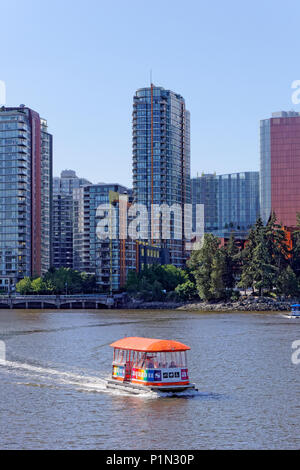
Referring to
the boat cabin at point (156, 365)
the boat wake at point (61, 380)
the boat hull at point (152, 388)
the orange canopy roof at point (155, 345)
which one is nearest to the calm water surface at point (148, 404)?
the boat wake at point (61, 380)

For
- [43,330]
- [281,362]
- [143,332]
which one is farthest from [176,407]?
[43,330]

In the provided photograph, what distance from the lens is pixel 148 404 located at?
57156mm

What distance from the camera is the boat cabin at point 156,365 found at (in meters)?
61.0

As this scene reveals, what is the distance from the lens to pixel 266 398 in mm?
60469

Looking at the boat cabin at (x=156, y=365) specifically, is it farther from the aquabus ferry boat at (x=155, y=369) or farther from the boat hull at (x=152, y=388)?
the boat hull at (x=152, y=388)

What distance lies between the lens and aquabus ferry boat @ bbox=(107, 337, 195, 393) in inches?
2397

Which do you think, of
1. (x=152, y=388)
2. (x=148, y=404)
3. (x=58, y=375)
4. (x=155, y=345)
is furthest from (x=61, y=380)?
(x=148, y=404)

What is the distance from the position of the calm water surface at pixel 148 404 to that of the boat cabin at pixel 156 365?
1.77 meters

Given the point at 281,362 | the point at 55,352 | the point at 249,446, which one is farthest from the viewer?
the point at 55,352

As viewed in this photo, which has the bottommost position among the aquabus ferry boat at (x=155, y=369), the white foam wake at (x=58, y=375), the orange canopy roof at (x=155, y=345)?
the white foam wake at (x=58, y=375)
